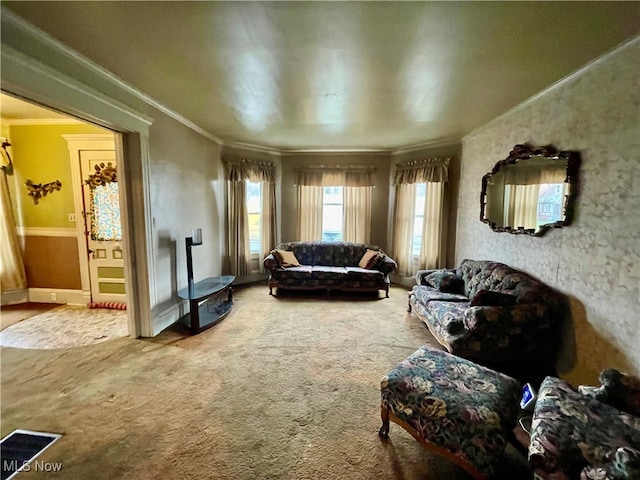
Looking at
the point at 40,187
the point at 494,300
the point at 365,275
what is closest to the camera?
the point at 494,300

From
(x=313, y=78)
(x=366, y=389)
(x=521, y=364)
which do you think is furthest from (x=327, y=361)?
(x=313, y=78)

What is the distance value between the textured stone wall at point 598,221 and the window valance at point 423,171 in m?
1.76

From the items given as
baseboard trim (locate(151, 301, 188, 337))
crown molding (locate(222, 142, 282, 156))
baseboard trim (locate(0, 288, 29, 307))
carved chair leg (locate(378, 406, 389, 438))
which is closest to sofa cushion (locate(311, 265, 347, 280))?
baseboard trim (locate(151, 301, 188, 337))

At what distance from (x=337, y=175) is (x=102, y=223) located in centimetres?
395

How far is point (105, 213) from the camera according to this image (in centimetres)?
407

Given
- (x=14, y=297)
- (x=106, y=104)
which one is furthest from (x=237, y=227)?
(x=14, y=297)

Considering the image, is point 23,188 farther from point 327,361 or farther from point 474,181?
point 474,181

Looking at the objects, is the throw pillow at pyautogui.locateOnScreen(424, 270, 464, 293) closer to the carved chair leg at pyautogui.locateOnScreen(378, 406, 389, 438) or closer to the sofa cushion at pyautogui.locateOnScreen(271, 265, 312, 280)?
the sofa cushion at pyautogui.locateOnScreen(271, 265, 312, 280)

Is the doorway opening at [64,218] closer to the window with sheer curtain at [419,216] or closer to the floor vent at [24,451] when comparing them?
the floor vent at [24,451]

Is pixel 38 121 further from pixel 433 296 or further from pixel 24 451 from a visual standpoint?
pixel 433 296

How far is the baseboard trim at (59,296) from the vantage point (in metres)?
4.19

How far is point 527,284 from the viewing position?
8.79ft

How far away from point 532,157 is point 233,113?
11.1ft

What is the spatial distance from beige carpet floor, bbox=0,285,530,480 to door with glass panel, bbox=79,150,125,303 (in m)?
1.37
